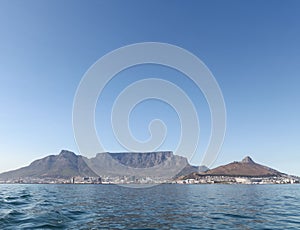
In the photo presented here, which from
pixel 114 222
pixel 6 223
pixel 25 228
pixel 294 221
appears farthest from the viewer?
pixel 294 221

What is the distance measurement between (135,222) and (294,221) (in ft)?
64.1

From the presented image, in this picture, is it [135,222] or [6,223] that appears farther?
[135,222]

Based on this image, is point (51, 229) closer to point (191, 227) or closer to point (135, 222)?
point (135, 222)

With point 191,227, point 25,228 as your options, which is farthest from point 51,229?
point 191,227

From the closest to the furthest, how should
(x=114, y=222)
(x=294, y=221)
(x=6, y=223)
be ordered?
(x=6, y=223)
(x=114, y=222)
(x=294, y=221)

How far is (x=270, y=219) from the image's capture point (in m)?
31.0

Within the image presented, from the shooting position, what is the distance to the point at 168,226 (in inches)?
1011

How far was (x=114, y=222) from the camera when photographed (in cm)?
2755

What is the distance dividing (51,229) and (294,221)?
28.0 m

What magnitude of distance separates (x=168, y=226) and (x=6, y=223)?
16.6m

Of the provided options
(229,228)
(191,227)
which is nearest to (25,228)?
(191,227)

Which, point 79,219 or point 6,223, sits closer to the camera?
point 6,223

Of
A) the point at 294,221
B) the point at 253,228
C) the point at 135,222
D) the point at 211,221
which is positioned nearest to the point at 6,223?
the point at 135,222

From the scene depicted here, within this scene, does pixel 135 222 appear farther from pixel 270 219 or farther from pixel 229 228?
pixel 270 219
